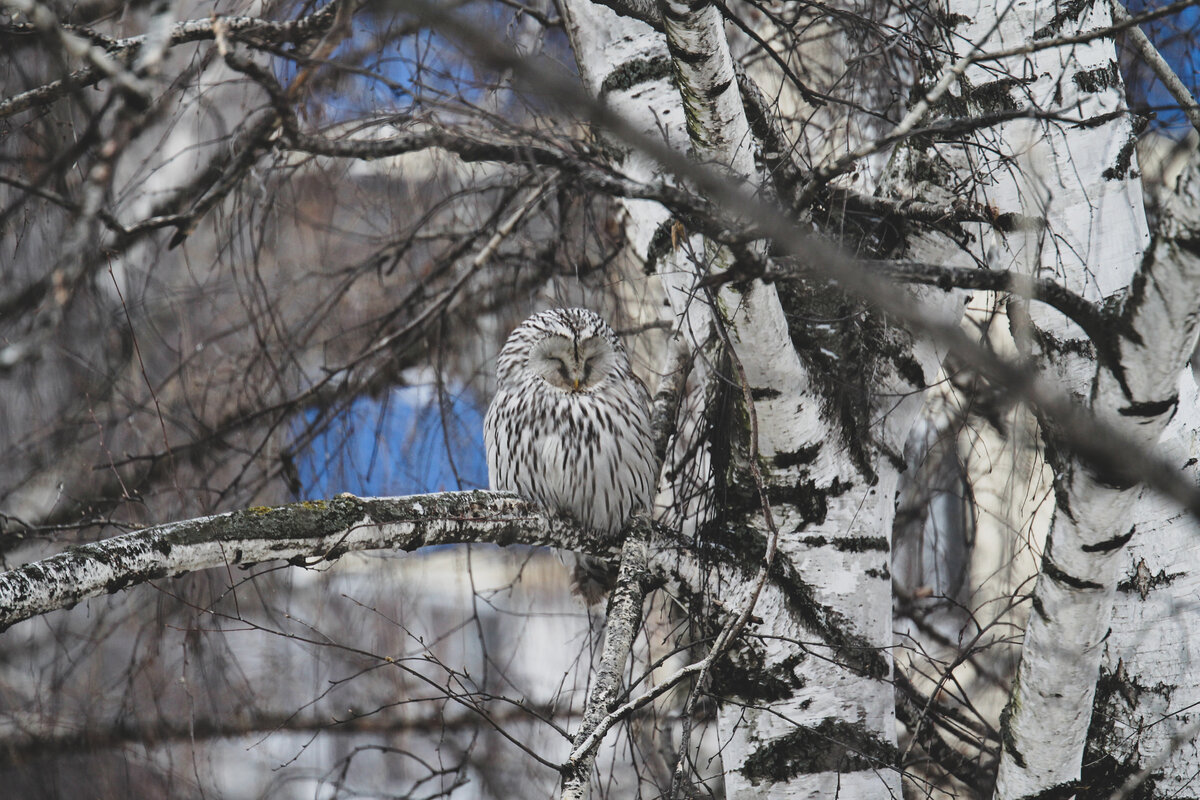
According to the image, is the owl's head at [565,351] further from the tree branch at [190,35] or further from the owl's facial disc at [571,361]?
the tree branch at [190,35]

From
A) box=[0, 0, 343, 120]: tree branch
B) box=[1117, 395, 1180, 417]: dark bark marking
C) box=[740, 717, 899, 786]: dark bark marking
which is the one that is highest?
box=[0, 0, 343, 120]: tree branch

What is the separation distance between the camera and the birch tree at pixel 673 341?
130 cm

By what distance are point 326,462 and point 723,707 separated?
124 cm

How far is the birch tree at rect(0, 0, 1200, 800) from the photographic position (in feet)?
4.25

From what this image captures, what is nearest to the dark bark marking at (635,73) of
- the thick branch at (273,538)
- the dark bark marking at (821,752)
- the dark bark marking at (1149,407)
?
the thick branch at (273,538)

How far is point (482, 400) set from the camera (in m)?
3.24

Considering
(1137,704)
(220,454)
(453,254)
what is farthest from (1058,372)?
(220,454)

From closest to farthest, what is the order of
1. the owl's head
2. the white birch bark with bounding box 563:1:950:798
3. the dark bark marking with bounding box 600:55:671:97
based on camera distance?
the white birch bark with bounding box 563:1:950:798 → the dark bark marking with bounding box 600:55:671:97 → the owl's head

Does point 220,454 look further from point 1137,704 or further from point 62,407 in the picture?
point 1137,704

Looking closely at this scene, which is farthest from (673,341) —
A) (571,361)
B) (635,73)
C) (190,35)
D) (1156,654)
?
(190,35)

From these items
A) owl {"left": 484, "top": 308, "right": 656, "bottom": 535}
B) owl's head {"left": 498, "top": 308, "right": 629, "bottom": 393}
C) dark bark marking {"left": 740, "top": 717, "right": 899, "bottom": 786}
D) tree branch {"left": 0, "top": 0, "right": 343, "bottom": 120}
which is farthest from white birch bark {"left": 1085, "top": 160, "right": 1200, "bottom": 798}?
tree branch {"left": 0, "top": 0, "right": 343, "bottom": 120}

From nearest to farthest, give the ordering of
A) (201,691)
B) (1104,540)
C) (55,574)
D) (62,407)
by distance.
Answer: (55,574) → (1104,540) → (62,407) → (201,691)

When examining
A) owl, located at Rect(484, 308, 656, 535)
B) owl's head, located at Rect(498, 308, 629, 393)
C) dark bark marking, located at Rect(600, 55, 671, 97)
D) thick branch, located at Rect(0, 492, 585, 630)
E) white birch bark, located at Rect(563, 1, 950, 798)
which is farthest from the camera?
owl's head, located at Rect(498, 308, 629, 393)

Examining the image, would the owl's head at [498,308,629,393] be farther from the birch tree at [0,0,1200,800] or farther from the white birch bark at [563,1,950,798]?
the white birch bark at [563,1,950,798]
